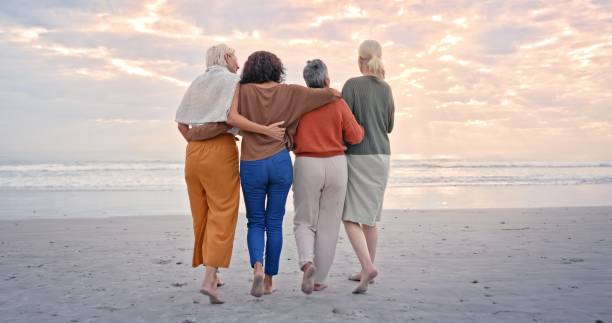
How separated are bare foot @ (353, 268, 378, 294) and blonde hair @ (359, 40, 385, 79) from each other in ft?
4.88

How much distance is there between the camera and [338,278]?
171 inches

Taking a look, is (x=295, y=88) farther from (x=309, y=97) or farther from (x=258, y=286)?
(x=258, y=286)

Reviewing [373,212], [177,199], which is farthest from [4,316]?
[177,199]

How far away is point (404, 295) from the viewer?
12.3 feet

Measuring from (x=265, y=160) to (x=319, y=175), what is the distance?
406 mm

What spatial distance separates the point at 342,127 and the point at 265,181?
691 mm

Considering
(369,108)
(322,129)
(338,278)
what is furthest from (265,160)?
(338,278)

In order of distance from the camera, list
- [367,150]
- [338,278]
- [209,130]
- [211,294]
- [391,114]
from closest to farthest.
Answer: [211,294], [209,130], [367,150], [391,114], [338,278]

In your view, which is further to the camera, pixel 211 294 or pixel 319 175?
pixel 319 175

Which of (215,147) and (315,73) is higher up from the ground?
(315,73)

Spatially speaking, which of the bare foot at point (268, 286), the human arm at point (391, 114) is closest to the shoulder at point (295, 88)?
the human arm at point (391, 114)

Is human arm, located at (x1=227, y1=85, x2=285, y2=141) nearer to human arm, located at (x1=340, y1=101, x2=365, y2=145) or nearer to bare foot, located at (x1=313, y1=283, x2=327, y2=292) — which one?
human arm, located at (x1=340, y1=101, x2=365, y2=145)

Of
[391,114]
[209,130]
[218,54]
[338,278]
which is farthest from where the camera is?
[338,278]

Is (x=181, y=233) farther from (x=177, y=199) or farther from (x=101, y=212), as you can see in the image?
(x=177, y=199)
